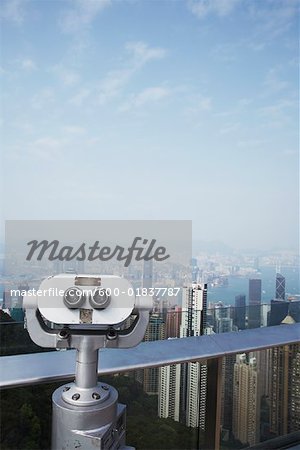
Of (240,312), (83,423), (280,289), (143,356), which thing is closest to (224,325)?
(240,312)

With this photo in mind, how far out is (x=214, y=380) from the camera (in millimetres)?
1441

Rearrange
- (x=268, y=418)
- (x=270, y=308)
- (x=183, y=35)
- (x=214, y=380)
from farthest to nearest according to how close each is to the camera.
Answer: (x=183, y=35)
(x=270, y=308)
(x=268, y=418)
(x=214, y=380)

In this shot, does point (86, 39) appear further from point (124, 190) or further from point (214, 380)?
point (214, 380)

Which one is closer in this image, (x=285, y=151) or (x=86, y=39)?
(x=86, y=39)

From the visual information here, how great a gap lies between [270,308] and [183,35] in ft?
7.56

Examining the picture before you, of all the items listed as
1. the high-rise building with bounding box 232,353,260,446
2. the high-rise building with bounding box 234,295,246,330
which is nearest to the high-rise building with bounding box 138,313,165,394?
the high-rise building with bounding box 232,353,260,446

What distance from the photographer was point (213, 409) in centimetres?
146

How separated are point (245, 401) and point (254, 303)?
0.55 metres

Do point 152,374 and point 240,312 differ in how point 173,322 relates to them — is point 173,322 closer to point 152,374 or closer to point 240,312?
point 152,374

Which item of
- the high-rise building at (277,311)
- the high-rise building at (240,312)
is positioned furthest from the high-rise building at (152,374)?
the high-rise building at (277,311)

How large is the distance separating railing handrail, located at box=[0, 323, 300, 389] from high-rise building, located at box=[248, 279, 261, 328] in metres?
0.12

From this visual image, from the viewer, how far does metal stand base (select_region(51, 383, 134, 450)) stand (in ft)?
2.87

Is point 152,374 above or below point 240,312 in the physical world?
below

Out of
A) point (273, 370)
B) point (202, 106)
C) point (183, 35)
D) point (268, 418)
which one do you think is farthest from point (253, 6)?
point (268, 418)
